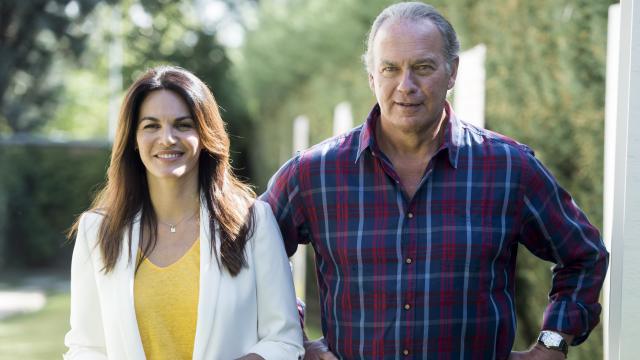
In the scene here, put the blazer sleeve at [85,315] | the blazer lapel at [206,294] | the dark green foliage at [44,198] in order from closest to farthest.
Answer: the blazer lapel at [206,294] < the blazer sleeve at [85,315] < the dark green foliage at [44,198]

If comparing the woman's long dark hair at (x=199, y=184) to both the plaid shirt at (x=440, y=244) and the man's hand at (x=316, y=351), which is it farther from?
the man's hand at (x=316, y=351)

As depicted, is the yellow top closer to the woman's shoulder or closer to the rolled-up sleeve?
the woman's shoulder

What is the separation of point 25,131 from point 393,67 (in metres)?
12.3

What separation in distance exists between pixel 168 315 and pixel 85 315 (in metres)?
0.25

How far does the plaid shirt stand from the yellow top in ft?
1.33

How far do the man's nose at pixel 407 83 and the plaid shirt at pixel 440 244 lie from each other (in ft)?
0.67

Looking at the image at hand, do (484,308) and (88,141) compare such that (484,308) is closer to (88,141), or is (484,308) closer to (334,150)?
(334,150)

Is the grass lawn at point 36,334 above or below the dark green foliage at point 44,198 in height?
below

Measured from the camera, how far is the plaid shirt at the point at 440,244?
2.75 metres

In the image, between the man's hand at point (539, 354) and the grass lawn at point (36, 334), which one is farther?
the grass lawn at point (36, 334)

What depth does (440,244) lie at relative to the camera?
9.05 feet

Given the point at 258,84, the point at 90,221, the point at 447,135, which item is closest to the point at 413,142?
the point at 447,135

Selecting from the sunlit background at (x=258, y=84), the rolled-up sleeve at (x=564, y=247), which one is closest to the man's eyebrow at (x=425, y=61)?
the rolled-up sleeve at (x=564, y=247)

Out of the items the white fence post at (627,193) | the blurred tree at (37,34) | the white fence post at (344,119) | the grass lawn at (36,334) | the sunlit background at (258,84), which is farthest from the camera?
the white fence post at (344,119)
